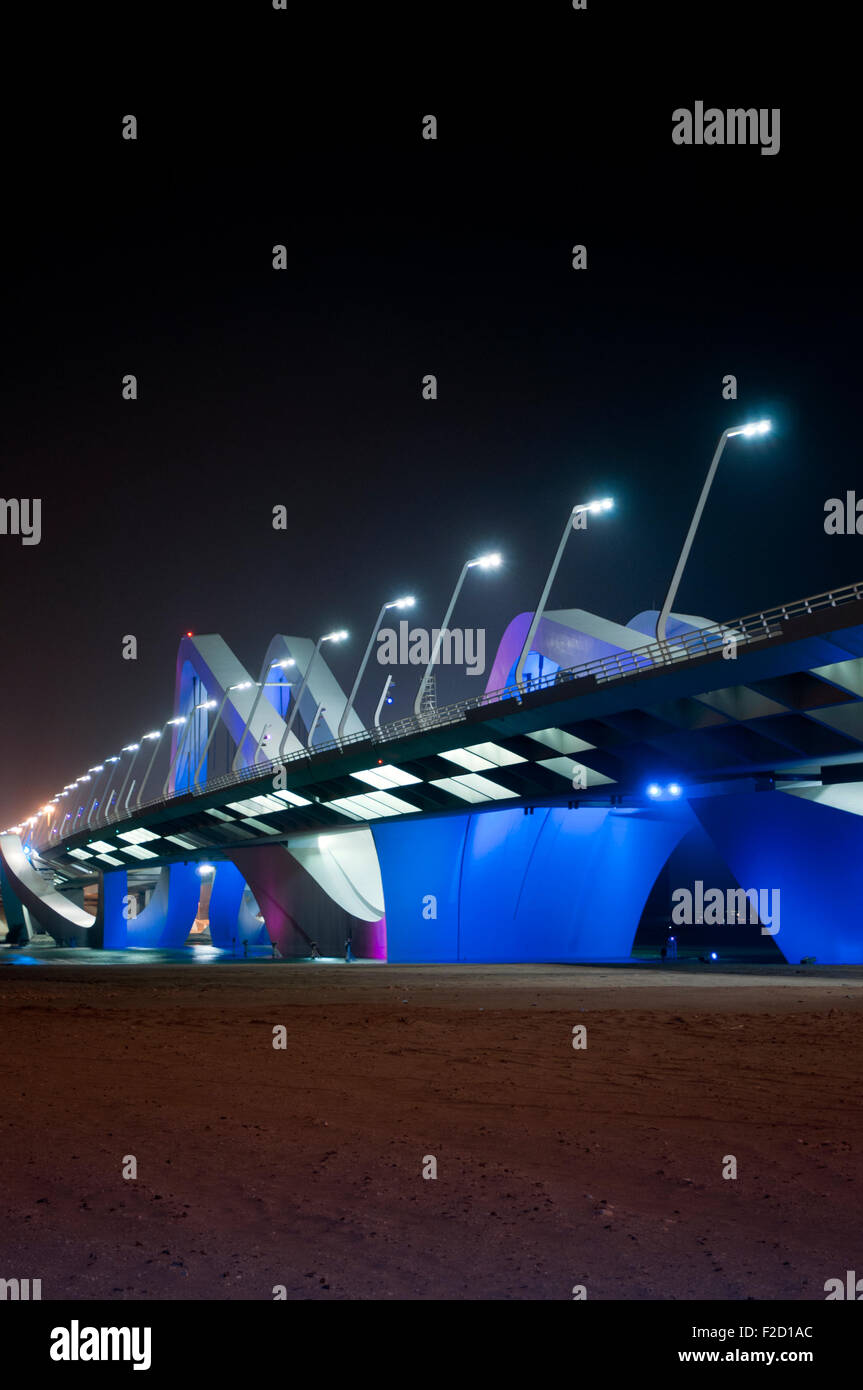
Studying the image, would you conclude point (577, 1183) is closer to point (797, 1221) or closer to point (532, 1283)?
point (797, 1221)

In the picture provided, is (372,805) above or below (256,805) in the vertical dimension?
below

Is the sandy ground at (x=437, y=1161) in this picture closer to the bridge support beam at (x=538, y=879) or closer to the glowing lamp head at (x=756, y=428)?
the glowing lamp head at (x=756, y=428)

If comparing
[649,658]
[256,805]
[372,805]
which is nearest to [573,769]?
[649,658]

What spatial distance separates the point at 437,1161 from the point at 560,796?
34721 mm

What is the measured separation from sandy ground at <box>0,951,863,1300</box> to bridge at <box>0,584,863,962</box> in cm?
1241

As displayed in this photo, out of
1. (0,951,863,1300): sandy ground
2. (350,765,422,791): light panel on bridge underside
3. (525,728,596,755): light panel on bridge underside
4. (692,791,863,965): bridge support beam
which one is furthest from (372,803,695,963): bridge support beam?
(0,951,863,1300): sandy ground

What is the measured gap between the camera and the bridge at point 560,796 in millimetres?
29141

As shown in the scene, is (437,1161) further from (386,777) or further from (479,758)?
(386,777)

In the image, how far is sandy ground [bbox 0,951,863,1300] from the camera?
5.80 meters

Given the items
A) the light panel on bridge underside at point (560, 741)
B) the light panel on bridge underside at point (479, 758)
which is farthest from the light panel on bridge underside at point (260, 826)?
the light panel on bridge underside at point (560, 741)

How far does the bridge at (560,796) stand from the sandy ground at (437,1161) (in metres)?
12.4

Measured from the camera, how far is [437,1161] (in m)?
8.22

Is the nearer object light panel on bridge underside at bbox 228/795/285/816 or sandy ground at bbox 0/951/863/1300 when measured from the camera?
sandy ground at bbox 0/951/863/1300

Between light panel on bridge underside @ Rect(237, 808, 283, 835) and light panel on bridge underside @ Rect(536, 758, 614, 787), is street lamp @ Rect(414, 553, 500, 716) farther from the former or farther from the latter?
light panel on bridge underside @ Rect(237, 808, 283, 835)
